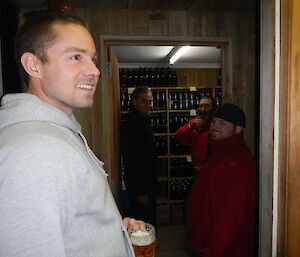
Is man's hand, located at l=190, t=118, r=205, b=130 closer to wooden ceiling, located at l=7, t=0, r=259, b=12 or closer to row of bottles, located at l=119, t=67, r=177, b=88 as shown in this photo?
row of bottles, located at l=119, t=67, r=177, b=88

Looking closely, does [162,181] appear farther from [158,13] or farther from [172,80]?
[158,13]

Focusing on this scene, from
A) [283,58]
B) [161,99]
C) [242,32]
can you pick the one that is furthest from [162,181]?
[283,58]

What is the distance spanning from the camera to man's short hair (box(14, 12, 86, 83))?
885mm

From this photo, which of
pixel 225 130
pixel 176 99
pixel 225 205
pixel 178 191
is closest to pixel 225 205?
pixel 225 205

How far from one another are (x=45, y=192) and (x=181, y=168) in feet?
13.2

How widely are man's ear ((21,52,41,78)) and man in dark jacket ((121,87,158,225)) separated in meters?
2.10

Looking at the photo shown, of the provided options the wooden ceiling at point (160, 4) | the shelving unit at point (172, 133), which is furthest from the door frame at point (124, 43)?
the shelving unit at point (172, 133)

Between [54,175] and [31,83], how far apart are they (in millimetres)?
455

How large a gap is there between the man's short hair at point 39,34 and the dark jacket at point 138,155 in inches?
82.2

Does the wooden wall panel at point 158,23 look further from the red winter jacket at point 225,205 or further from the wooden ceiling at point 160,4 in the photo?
the red winter jacket at point 225,205

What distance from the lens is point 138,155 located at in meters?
2.94

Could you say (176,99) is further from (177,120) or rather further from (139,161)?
(139,161)

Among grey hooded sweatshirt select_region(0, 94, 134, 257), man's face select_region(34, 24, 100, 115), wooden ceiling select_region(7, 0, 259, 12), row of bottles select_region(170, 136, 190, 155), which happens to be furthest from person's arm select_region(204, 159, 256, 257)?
row of bottles select_region(170, 136, 190, 155)

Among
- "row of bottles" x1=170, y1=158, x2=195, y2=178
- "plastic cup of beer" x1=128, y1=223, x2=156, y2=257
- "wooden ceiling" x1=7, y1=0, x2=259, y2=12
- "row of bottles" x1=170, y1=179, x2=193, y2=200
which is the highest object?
"wooden ceiling" x1=7, y1=0, x2=259, y2=12
